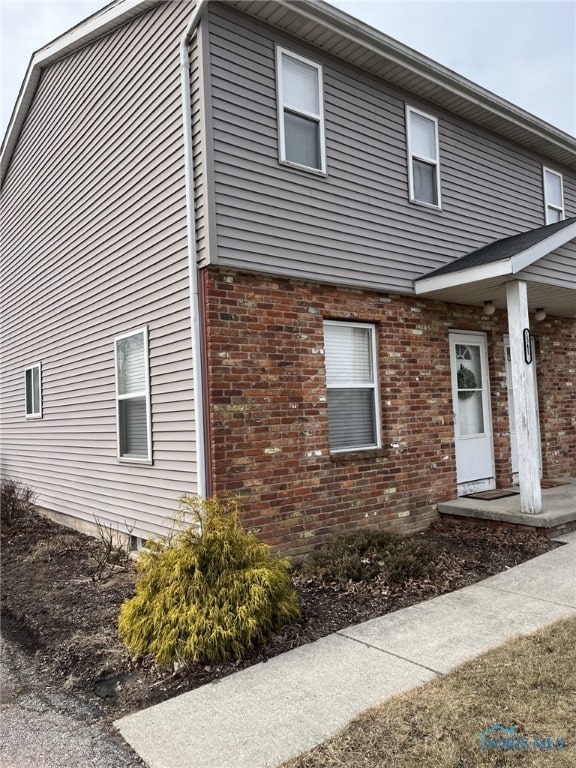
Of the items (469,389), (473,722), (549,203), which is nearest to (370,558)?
(473,722)

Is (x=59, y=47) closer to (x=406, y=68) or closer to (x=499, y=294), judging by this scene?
(x=406, y=68)

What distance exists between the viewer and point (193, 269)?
5906 millimetres

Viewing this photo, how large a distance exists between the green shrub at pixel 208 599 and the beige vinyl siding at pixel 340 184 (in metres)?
2.80

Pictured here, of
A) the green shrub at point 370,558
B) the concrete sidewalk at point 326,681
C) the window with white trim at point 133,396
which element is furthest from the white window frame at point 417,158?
the concrete sidewalk at point 326,681

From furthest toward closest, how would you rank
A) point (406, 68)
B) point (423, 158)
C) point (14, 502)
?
point (14, 502)
point (423, 158)
point (406, 68)

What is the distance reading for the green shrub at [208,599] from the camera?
4074mm

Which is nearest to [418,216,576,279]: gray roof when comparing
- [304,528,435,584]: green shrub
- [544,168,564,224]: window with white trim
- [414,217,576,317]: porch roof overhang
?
[414,217,576,317]: porch roof overhang

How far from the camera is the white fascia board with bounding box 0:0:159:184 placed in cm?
721

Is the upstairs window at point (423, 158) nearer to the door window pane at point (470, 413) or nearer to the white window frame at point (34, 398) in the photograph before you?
the door window pane at point (470, 413)

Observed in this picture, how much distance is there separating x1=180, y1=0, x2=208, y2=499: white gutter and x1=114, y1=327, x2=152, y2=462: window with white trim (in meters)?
1.21

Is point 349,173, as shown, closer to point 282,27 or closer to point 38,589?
point 282,27

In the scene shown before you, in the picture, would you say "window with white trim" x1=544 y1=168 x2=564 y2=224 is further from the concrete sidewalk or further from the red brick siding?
the concrete sidewalk

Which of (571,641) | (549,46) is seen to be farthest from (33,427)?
(549,46)

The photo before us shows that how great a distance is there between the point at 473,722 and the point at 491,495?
18.2 feet
